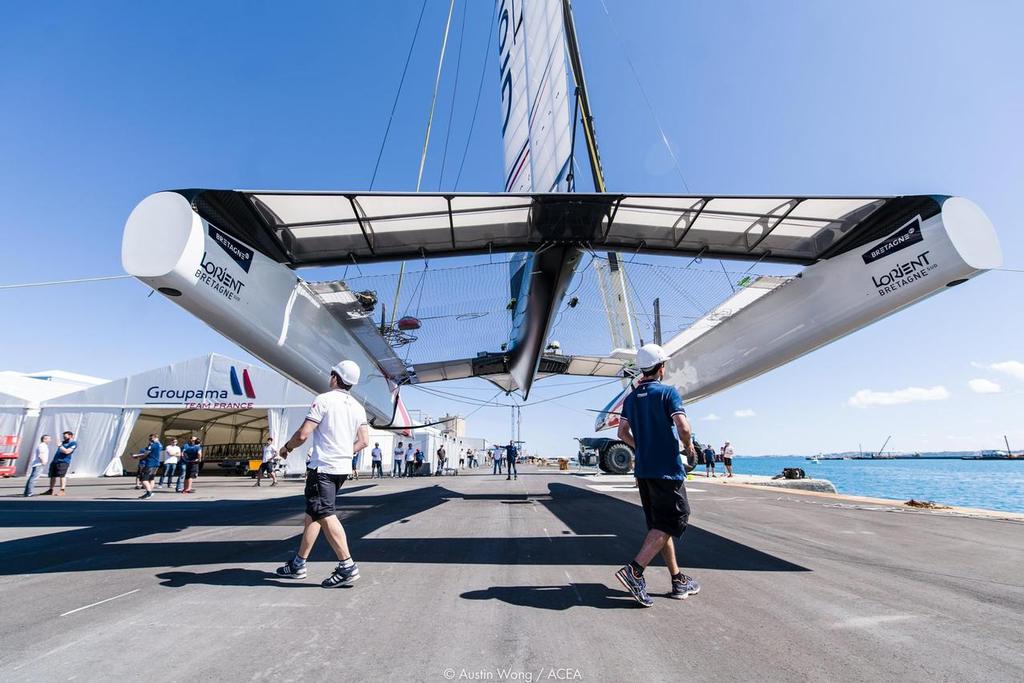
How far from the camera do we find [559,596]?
273cm

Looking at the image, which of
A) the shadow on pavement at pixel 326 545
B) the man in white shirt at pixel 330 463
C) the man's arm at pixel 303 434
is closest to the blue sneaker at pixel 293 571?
the man in white shirt at pixel 330 463

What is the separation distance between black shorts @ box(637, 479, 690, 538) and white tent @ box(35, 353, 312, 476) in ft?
60.3

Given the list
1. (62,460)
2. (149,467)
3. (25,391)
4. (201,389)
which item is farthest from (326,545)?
(25,391)

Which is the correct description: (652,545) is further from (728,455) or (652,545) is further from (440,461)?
(440,461)

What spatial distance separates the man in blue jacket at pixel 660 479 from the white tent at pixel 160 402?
1829 cm

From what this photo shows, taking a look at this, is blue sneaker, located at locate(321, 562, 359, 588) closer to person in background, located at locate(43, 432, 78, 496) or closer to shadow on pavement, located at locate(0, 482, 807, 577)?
shadow on pavement, located at locate(0, 482, 807, 577)

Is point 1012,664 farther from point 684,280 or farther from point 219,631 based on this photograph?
point 684,280

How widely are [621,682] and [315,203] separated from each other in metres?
5.77

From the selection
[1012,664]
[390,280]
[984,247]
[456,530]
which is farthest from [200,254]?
[984,247]

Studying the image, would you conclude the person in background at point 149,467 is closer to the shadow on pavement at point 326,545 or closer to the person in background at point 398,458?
the shadow on pavement at point 326,545

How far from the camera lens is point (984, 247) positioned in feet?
14.9

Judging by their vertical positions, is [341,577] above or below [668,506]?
below

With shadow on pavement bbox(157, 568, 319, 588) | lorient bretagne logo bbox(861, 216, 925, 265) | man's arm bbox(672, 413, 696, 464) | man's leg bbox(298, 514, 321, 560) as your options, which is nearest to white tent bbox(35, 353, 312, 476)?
shadow on pavement bbox(157, 568, 319, 588)

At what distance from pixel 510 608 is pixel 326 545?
2.62m
